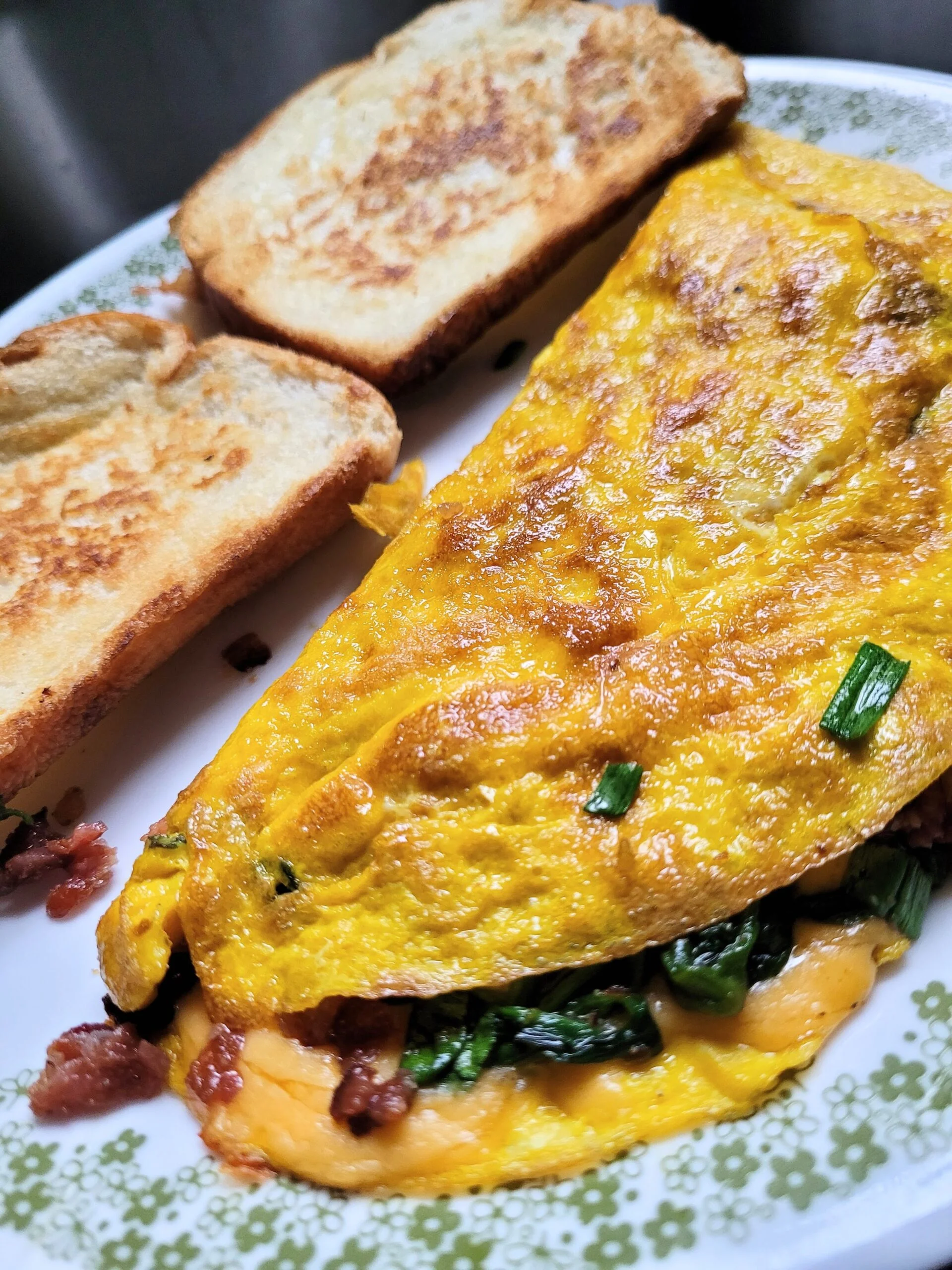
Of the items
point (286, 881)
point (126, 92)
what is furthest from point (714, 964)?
point (126, 92)

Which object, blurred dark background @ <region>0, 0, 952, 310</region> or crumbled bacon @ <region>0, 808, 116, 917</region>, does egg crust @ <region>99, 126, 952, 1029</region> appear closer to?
crumbled bacon @ <region>0, 808, 116, 917</region>

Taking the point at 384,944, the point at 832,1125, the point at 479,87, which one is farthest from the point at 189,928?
the point at 479,87

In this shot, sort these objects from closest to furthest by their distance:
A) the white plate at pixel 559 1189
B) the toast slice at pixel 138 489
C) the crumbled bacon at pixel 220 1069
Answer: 1. the white plate at pixel 559 1189
2. the crumbled bacon at pixel 220 1069
3. the toast slice at pixel 138 489

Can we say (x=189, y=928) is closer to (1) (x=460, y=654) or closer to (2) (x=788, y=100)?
(1) (x=460, y=654)

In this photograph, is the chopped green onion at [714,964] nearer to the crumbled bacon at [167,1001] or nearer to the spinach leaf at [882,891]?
the spinach leaf at [882,891]

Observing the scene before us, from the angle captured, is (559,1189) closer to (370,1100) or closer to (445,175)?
(370,1100)

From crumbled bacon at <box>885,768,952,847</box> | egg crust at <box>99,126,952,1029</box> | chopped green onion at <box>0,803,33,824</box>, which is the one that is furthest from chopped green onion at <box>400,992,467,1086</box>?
chopped green onion at <box>0,803,33,824</box>

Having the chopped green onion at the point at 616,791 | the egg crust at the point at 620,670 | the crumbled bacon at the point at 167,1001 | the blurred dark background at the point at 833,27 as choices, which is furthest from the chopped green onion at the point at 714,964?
the blurred dark background at the point at 833,27
